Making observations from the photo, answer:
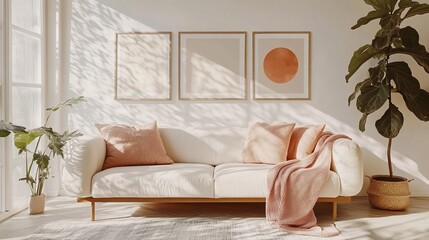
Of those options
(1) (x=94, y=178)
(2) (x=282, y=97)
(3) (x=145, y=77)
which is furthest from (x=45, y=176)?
(2) (x=282, y=97)

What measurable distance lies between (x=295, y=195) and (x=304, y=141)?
2.25 ft

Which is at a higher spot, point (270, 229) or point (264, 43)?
point (264, 43)

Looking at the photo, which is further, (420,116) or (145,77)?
(145,77)

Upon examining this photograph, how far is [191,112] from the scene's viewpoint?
4.48m

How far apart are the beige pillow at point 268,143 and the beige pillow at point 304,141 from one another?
0.09 metres

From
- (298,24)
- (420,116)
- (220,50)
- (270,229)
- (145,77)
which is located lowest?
(270,229)

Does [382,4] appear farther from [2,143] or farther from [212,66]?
[2,143]

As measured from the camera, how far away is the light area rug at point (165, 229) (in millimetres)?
2996

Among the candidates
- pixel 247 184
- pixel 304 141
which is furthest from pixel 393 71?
pixel 247 184

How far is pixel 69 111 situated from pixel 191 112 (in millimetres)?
1350

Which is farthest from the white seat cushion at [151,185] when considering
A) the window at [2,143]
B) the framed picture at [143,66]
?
the framed picture at [143,66]

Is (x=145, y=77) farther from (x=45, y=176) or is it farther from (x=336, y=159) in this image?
(x=336, y=159)

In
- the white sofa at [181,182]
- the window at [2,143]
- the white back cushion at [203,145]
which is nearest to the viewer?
the white sofa at [181,182]

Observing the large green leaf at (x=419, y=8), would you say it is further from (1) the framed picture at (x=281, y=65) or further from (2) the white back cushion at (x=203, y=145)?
(2) the white back cushion at (x=203, y=145)
